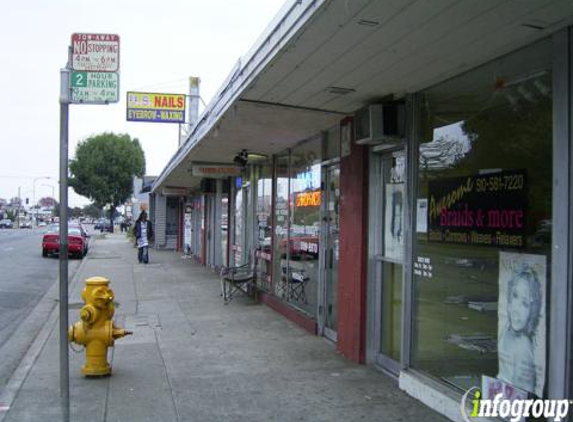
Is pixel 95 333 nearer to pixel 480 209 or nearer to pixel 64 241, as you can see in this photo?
pixel 64 241

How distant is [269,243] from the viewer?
11.4m

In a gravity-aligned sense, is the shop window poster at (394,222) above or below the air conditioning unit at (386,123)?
below

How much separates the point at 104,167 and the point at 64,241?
56.7 m

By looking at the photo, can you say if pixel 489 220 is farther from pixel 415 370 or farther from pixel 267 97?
pixel 267 97

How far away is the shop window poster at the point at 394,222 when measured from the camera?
625cm

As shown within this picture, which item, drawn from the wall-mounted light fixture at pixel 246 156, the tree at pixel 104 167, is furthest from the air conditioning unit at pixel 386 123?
the tree at pixel 104 167

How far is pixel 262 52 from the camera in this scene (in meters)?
5.16

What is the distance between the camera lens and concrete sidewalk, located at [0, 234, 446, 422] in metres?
5.20

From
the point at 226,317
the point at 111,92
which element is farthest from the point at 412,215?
the point at 226,317

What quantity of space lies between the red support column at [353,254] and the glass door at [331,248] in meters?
0.59

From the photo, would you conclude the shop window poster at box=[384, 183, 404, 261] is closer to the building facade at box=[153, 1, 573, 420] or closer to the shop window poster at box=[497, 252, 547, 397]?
the building facade at box=[153, 1, 573, 420]

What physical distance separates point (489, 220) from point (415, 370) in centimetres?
186

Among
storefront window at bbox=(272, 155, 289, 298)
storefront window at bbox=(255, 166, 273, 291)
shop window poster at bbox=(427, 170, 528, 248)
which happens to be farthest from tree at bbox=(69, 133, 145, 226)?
shop window poster at bbox=(427, 170, 528, 248)

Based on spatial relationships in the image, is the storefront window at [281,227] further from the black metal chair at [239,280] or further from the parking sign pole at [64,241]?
the parking sign pole at [64,241]
